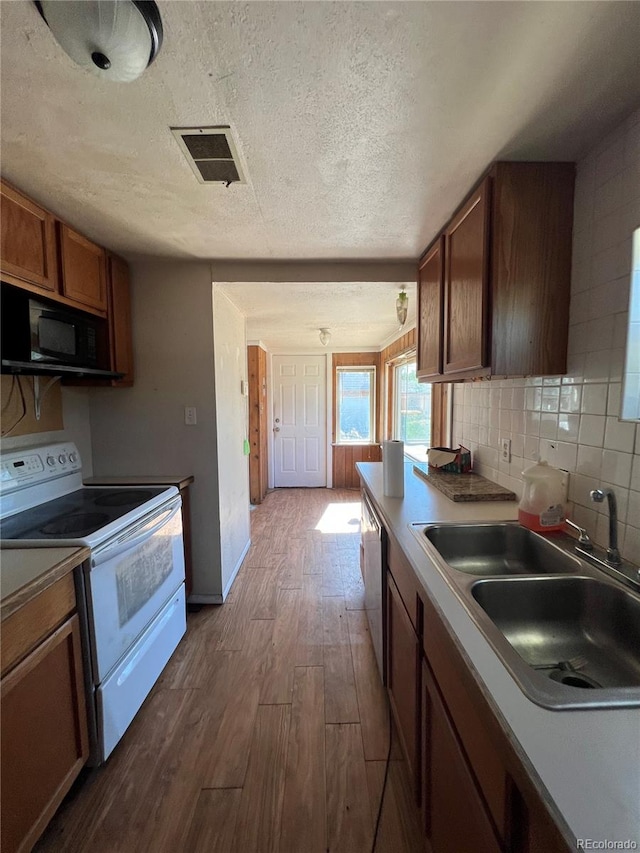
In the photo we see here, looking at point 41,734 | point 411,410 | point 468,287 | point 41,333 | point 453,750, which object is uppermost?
point 468,287

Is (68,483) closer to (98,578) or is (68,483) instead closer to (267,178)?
(98,578)

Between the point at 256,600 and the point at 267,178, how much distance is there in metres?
2.46

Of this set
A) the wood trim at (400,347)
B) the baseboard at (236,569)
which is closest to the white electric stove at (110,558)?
the baseboard at (236,569)

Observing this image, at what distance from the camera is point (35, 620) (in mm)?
1066

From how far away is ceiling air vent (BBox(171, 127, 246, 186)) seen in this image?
1.14 meters

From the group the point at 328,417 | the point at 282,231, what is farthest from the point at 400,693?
the point at 328,417

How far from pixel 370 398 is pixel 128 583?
445cm

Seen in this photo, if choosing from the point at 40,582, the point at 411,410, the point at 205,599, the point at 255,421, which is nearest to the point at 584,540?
the point at 40,582

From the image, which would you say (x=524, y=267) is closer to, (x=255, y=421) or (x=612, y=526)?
(x=612, y=526)

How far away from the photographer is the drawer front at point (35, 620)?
0.97 m

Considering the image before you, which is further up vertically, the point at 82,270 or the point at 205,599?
the point at 82,270

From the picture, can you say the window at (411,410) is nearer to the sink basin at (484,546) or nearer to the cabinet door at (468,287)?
the cabinet door at (468,287)

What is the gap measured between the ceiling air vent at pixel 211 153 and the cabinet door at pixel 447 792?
1786mm

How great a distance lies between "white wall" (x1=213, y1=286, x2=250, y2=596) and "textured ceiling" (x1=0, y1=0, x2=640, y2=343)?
3.15ft
